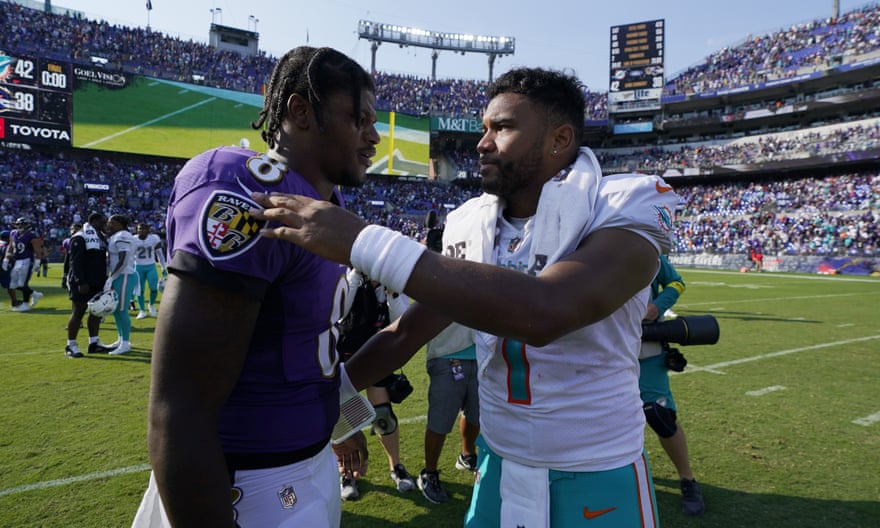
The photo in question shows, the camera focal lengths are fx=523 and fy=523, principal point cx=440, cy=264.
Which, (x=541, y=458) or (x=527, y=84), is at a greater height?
(x=527, y=84)

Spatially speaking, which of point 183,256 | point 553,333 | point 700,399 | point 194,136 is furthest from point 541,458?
A: point 194,136

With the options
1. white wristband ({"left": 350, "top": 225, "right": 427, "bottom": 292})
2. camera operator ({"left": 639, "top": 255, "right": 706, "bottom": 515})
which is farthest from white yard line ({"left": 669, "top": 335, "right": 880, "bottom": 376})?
white wristband ({"left": 350, "top": 225, "right": 427, "bottom": 292})

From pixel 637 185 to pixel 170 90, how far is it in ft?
135

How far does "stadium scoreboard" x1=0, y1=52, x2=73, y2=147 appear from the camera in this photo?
29.4m

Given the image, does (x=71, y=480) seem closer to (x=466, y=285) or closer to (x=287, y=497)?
(x=287, y=497)

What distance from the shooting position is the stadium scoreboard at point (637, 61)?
51.1 metres

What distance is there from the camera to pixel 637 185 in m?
1.62

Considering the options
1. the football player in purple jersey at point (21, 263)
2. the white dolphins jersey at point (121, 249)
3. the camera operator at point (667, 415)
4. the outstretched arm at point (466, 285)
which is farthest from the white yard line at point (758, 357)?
the football player in purple jersey at point (21, 263)

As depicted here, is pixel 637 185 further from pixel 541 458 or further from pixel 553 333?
pixel 541 458

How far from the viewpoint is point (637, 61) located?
52.7 meters

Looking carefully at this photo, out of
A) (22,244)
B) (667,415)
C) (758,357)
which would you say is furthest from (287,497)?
(22,244)

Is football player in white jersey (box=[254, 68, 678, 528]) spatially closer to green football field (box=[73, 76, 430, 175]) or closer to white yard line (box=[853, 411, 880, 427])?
white yard line (box=[853, 411, 880, 427])

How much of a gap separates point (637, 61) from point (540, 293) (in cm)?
5868

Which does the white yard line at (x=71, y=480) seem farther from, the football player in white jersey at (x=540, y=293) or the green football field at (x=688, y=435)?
the football player in white jersey at (x=540, y=293)
